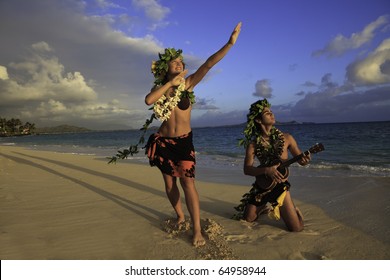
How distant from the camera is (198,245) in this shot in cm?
330

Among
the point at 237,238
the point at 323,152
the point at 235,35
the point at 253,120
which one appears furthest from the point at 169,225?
the point at 323,152

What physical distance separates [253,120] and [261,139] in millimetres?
278

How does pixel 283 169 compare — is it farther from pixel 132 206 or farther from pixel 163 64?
pixel 132 206

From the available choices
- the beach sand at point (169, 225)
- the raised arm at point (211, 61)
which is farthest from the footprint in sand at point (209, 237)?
the raised arm at point (211, 61)

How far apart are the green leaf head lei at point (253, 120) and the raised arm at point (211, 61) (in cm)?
92

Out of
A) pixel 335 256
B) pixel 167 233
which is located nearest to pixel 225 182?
pixel 167 233

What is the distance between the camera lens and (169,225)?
4.00 meters

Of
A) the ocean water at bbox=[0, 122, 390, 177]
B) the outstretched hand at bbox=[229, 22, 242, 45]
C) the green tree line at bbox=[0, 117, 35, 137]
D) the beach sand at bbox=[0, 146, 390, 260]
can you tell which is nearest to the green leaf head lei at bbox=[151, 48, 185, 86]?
the outstretched hand at bbox=[229, 22, 242, 45]

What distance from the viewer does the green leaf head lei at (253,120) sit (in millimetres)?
4000

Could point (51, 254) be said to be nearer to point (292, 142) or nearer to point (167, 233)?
point (167, 233)

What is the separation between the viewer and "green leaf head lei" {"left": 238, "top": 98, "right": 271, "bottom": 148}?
4.00m

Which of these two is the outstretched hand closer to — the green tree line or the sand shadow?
the sand shadow

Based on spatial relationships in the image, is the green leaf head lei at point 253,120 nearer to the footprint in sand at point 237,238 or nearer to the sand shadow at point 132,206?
the footprint in sand at point 237,238
